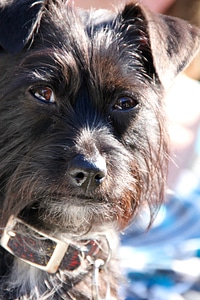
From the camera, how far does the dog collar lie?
2.78 m

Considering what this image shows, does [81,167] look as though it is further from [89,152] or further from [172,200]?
[172,200]

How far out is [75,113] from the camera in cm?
279

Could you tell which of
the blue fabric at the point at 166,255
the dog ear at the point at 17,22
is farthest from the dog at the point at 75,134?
the blue fabric at the point at 166,255

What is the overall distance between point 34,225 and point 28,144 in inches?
13.9

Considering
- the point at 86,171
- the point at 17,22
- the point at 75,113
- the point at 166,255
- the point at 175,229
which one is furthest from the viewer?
the point at 175,229

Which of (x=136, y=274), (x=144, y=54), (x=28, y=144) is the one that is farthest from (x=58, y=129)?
(x=136, y=274)

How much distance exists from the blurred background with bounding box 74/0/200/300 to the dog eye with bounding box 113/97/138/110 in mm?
451

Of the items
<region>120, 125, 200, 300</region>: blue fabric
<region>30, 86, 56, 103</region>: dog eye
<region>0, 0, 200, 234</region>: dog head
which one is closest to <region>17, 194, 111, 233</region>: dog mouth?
<region>0, 0, 200, 234</region>: dog head

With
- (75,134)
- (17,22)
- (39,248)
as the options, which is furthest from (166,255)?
(17,22)

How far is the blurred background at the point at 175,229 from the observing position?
3.36 meters

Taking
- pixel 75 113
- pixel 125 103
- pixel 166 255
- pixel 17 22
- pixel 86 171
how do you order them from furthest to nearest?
pixel 166 255 < pixel 125 103 < pixel 75 113 < pixel 17 22 < pixel 86 171

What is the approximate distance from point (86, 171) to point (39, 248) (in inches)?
19.0

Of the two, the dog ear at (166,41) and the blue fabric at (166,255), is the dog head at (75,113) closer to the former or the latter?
the dog ear at (166,41)

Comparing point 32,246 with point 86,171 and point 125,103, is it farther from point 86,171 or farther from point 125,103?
point 125,103
